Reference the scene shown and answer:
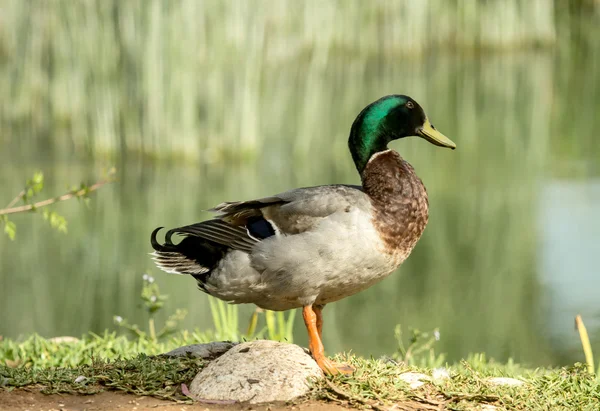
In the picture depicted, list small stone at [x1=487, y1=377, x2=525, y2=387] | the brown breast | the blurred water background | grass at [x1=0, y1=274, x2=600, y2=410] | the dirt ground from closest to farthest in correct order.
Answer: the dirt ground → grass at [x1=0, y1=274, x2=600, y2=410] → the brown breast → small stone at [x1=487, y1=377, x2=525, y2=387] → the blurred water background

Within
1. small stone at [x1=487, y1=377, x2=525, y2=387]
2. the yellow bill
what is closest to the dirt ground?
small stone at [x1=487, y1=377, x2=525, y2=387]

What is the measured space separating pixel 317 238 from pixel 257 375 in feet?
1.82

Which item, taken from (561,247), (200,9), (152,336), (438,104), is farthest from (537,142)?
(152,336)

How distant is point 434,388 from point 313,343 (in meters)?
0.51

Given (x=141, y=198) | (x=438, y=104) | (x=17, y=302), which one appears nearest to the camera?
Answer: (x=17, y=302)

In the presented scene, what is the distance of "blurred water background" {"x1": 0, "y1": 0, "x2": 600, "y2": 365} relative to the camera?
A: 7.18 m

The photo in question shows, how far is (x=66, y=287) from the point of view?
7.70 meters

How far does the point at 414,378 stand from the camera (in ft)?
12.6

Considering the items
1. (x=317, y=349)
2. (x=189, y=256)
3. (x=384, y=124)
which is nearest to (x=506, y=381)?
(x=317, y=349)

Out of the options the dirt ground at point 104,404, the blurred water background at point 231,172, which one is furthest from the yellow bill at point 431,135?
the blurred water background at point 231,172

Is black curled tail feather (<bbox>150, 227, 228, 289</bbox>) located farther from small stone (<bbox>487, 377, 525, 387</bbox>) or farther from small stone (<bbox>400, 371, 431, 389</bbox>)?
small stone (<bbox>487, 377, 525, 387</bbox>)

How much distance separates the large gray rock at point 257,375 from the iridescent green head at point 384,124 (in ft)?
2.82

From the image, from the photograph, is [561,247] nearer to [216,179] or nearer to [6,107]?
[216,179]

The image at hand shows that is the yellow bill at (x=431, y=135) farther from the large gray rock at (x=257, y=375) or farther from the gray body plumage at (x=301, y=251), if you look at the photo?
the large gray rock at (x=257, y=375)
